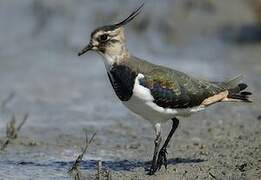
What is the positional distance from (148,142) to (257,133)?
1.30m

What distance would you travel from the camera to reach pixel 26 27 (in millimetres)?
17250

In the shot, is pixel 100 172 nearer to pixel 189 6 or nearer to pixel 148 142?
pixel 148 142

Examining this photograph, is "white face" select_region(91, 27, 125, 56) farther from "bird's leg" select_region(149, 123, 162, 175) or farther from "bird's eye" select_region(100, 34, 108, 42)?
"bird's leg" select_region(149, 123, 162, 175)

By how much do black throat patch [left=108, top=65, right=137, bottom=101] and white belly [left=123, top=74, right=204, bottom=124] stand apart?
4 cm

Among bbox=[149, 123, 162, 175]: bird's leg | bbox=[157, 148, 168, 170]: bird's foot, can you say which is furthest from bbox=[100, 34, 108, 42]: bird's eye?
bbox=[157, 148, 168, 170]: bird's foot

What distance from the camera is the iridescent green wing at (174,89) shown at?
798 centimetres

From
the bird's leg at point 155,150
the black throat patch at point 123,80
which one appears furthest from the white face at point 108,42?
the bird's leg at point 155,150

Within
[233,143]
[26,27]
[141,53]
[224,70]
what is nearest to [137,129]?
[233,143]

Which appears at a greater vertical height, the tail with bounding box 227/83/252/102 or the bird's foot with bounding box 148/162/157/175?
the tail with bounding box 227/83/252/102

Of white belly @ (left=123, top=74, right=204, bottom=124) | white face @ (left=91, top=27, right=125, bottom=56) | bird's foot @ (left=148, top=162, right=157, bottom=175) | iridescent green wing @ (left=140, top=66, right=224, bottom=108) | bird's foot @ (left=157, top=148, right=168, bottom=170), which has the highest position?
white face @ (left=91, top=27, right=125, bottom=56)

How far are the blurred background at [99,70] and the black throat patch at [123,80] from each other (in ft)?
3.58

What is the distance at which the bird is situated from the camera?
25.8 feet

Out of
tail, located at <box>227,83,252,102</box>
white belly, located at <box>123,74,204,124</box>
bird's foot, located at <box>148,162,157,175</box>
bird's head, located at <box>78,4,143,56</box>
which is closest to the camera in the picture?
white belly, located at <box>123,74,204,124</box>

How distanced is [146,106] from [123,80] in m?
0.33
